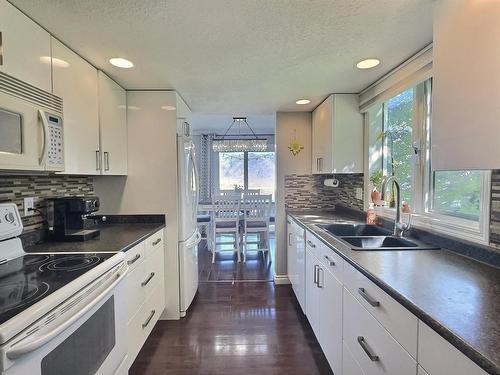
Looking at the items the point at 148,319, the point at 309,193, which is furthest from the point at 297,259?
the point at 148,319

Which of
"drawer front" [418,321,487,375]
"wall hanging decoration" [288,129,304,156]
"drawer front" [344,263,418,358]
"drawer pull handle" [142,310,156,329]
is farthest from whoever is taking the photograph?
"wall hanging decoration" [288,129,304,156]

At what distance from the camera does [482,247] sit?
131cm

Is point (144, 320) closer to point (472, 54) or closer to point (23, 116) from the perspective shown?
point (23, 116)

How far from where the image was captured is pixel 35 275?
1221 millimetres

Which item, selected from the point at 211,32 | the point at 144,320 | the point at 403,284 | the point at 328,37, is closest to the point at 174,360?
the point at 144,320

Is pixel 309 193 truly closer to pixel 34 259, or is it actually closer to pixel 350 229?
pixel 350 229

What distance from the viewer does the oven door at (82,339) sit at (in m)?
0.85

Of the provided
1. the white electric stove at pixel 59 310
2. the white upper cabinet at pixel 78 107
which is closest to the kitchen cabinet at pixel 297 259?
the white electric stove at pixel 59 310

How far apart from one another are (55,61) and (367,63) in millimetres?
1923

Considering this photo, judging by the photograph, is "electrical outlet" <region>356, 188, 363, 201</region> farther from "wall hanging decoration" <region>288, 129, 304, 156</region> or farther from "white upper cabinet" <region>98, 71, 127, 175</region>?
"white upper cabinet" <region>98, 71, 127, 175</region>

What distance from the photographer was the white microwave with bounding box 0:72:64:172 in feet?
3.81

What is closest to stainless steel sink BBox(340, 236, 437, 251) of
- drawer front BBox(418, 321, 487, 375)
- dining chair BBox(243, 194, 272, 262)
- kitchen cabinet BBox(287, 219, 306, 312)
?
kitchen cabinet BBox(287, 219, 306, 312)

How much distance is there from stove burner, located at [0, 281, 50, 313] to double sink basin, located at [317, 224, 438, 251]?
143 centimetres

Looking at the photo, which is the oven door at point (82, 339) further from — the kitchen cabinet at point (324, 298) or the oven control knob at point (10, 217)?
the kitchen cabinet at point (324, 298)
